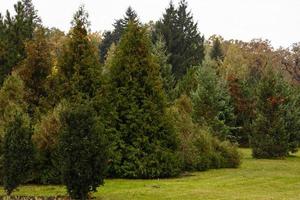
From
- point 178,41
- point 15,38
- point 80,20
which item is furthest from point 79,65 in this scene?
point 178,41

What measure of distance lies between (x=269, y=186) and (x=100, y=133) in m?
7.45

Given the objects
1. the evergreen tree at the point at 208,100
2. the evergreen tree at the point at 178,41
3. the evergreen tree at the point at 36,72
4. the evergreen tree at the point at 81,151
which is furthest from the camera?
the evergreen tree at the point at 178,41

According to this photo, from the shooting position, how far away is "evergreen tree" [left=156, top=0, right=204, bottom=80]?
199 ft

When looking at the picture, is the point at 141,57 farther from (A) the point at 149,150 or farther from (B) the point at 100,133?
(B) the point at 100,133

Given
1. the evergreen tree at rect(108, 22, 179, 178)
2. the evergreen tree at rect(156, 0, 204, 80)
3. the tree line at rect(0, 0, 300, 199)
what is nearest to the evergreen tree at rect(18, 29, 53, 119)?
the tree line at rect(0, 0, 300, 199)

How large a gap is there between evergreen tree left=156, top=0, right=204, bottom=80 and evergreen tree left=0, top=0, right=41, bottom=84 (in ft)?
83.1

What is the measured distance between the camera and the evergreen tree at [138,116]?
2252 cm

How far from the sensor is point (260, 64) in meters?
91.3

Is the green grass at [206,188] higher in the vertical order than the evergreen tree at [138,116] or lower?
lower

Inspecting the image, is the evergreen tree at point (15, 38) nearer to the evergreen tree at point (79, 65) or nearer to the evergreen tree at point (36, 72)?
the evergreen tree at point (36, 72)

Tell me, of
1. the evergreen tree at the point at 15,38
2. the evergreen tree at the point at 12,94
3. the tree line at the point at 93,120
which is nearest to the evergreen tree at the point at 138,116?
the tree line at the point at 93,120

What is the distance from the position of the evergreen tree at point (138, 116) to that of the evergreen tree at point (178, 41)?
1405 inches

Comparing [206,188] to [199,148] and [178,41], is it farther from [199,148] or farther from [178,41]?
[178,41]

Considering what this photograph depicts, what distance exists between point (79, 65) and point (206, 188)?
24.5 ft
